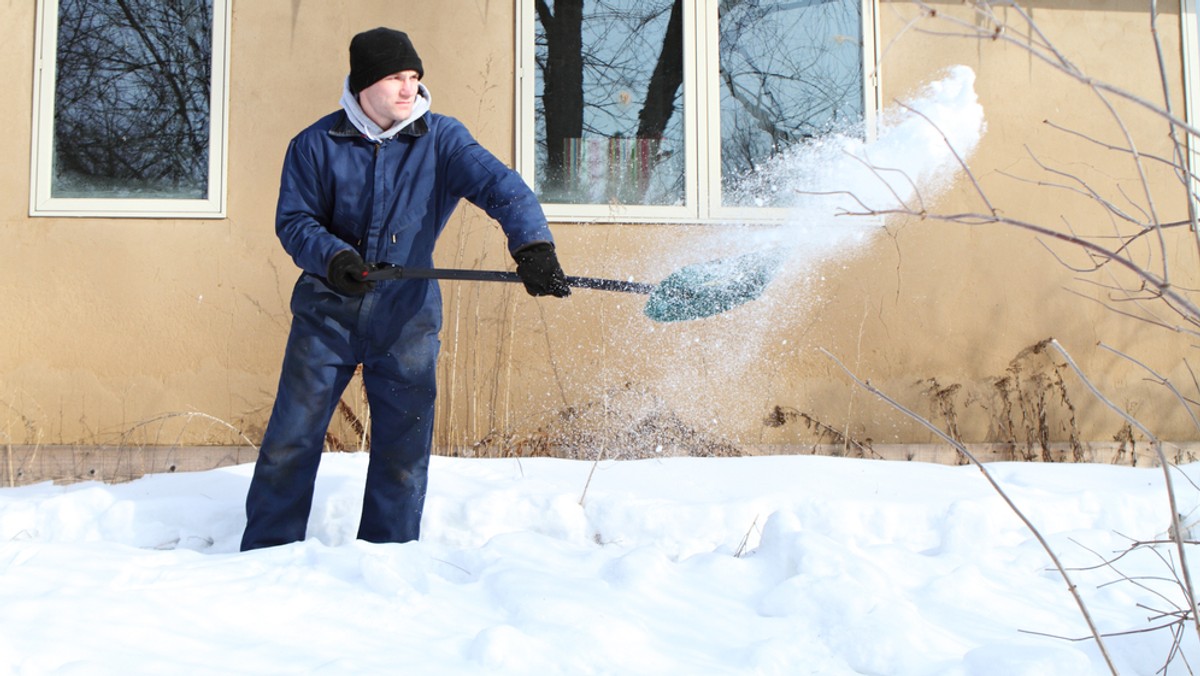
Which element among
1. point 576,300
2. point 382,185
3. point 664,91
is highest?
point 664,91

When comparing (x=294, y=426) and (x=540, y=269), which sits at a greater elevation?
(x=540, y=269)

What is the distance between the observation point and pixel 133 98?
4.81 metres

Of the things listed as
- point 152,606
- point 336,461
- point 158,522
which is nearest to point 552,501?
point 336,461

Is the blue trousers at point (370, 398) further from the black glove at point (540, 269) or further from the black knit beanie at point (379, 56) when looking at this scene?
the black knit beanie at point (379, 56)

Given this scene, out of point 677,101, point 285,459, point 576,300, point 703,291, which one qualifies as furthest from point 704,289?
point 677,101

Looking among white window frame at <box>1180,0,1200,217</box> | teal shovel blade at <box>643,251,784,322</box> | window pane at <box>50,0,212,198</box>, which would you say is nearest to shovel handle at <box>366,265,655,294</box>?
teal shovel blade at <box>643,251,784,322</box>

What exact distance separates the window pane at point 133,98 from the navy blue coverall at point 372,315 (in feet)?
7.13

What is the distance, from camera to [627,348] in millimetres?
4816

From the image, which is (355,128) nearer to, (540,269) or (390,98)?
(390,98)

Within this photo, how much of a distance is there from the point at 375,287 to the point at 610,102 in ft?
8.09

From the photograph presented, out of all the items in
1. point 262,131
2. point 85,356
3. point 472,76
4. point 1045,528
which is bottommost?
point 1045,528

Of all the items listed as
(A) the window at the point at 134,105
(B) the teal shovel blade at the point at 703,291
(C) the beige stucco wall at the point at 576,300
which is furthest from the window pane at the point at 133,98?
(B) the teal shovel blade at the point at 703,291

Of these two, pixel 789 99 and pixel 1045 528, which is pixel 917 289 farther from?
pixel 1045 528

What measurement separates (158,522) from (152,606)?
160 centimetres
